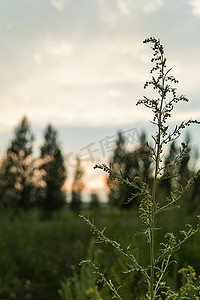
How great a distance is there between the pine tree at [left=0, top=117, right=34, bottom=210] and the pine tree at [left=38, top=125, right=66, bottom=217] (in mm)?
1820

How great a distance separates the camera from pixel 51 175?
4162cm

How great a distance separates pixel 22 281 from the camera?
835cm

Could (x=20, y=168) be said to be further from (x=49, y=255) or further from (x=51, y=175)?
(x=49, y=255)

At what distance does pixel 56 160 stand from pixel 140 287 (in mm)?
40426

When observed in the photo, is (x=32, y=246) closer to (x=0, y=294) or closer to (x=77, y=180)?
(x=0, y=294)

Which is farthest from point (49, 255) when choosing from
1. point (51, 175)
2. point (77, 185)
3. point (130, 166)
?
point (77, 185)

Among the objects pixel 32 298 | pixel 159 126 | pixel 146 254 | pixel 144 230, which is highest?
pixel 159 126

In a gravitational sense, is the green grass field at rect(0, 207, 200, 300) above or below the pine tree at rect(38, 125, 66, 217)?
below

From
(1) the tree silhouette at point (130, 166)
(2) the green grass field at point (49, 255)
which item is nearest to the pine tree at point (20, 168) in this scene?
(1) the tree silhouette at point (130, 166)

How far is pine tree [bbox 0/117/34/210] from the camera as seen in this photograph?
3853 centimetres

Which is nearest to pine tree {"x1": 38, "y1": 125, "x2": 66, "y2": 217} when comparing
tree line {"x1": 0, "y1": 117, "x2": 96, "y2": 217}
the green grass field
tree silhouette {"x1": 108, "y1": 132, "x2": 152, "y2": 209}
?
tree line {"x1": 0, "y1": 117, "x2": 96, "y2": 217}

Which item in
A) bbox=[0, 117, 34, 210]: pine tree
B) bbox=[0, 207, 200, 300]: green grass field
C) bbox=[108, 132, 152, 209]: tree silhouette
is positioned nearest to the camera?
bbox=[0, 207, 200, 300]: green grass field

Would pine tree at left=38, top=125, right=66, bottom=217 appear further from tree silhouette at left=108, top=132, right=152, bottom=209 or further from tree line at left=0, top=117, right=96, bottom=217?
tree silhouette at left=108, top=132, right=152, bottom=209

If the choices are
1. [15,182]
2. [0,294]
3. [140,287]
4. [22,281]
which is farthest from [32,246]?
[15,182]
